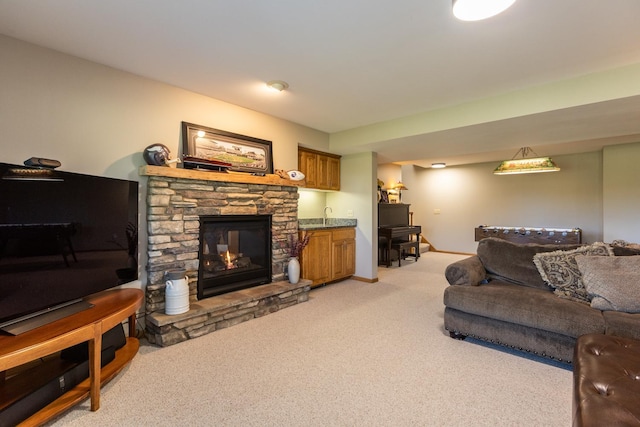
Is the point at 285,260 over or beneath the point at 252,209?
beneath

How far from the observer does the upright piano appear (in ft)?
20.6

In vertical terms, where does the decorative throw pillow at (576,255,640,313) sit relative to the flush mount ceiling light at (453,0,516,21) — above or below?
below

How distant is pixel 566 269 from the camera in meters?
2.65

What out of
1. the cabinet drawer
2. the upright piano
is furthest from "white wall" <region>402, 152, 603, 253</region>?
the cabinet drawer

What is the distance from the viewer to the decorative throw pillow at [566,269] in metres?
2.53

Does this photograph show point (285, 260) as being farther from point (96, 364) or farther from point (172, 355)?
point (96, 364)

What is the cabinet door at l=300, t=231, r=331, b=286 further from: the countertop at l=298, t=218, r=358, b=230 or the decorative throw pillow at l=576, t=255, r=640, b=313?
the decorative throw pillow at l=576, t=255, r=640, b=313

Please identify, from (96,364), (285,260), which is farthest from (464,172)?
(96,364)

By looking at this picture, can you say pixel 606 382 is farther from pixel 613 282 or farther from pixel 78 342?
pixel 78 342

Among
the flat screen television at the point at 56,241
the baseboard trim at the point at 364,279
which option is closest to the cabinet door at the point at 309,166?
the baseboard trim at the point at 364,279

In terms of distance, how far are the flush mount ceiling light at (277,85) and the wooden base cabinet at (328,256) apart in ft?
6.49

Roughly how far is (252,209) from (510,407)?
9.76 feet

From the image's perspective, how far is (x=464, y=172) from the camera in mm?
7910

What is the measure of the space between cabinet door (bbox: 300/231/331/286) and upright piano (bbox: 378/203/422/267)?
209 cm
